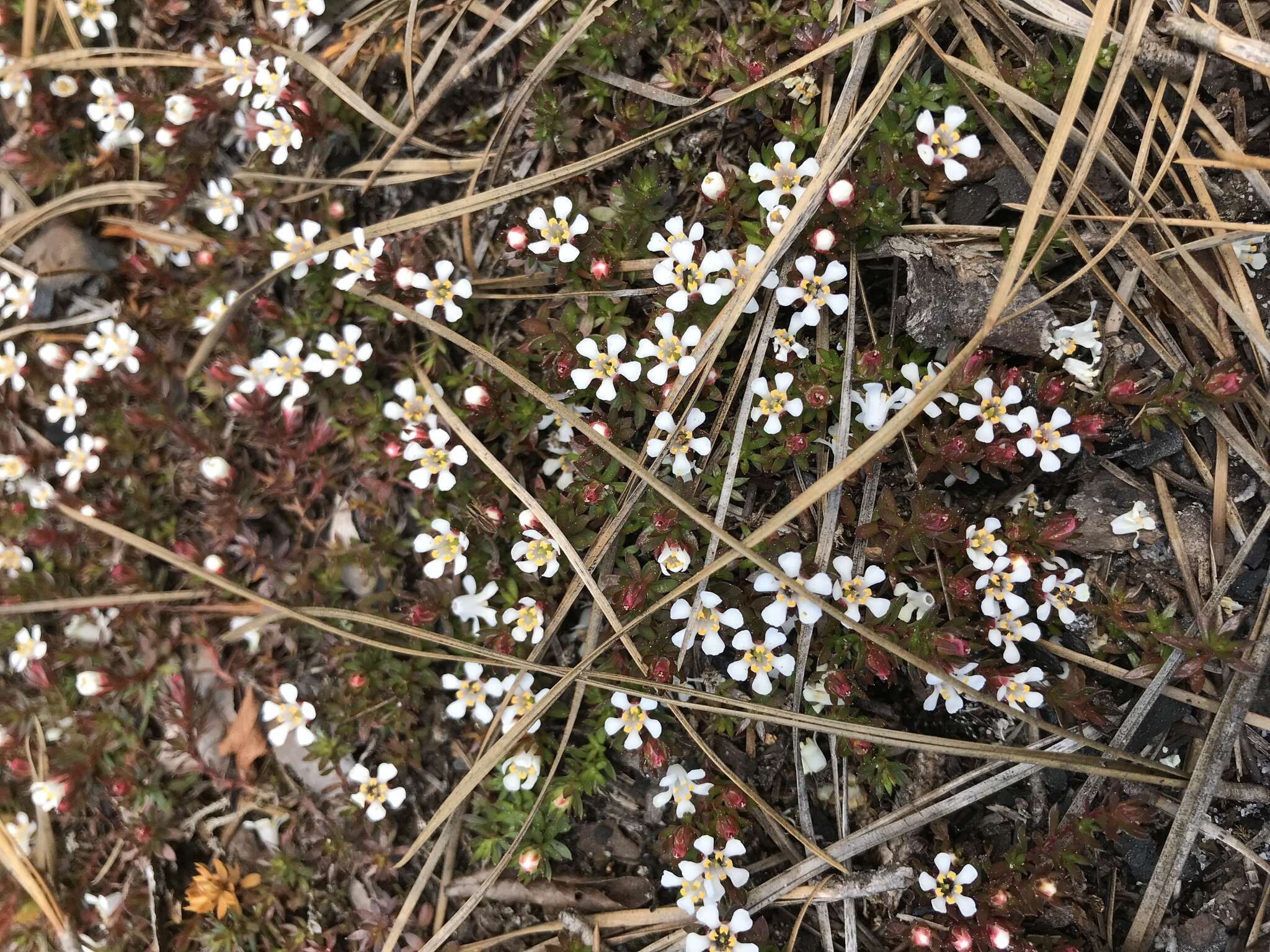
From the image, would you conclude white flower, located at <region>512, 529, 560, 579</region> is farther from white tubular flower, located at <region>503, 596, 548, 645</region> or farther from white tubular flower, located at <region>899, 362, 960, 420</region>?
white tubular flower, located at <region>899, 362, 960, 420</region>

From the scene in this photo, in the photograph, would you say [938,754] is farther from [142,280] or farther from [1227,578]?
[142,280]

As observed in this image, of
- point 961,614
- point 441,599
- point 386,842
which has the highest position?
point 961,614

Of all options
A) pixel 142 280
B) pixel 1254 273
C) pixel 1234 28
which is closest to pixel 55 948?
pixel 142 280

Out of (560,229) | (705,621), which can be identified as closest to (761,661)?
(705,621)

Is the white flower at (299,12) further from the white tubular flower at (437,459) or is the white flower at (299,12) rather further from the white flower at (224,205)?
the white tubular flower at (437,459)

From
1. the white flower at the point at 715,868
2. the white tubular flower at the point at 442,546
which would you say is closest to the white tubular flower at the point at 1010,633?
the white flower at the point at 715,868

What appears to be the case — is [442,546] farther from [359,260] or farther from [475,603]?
[359,260]

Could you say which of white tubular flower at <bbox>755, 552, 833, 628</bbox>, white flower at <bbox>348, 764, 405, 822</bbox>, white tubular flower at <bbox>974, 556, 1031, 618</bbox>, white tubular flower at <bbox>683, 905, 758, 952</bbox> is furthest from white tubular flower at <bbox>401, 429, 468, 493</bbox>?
white tubular flower at <bbox>974, 556, 1031, 618</bbox>
